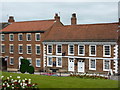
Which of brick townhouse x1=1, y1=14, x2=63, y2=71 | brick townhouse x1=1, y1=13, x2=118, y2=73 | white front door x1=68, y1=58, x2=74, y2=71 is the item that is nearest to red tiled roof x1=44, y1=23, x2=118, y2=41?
brick townhouse x1=1, y1=13, x2=118, y2=73

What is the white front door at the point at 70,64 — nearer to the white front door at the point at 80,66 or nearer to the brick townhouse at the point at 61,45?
the brick townhouse at the point at 61,45

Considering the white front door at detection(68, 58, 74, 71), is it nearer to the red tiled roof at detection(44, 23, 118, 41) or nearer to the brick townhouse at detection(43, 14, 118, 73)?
the brick townhouse at detection(43, 14, 118, 73)

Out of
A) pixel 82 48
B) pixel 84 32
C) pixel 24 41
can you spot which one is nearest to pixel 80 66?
pixel 82 48

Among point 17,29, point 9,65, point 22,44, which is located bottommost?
point 9,65

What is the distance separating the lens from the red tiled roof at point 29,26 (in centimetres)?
4562

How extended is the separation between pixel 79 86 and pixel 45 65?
2536 centimetres

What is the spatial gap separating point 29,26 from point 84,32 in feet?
42.2

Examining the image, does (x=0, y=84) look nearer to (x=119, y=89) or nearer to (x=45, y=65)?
(x=119, y=89)

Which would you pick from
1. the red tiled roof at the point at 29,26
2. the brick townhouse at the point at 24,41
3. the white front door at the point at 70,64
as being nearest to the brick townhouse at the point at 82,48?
the white front door at the point at 70,64

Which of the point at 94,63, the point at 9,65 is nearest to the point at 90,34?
the point at 94,63

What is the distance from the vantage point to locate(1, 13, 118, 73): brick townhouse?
36656 mm

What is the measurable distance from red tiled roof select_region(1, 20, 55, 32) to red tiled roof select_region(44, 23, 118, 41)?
1992mm

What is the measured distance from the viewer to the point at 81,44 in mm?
38719

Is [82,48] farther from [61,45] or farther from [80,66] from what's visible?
[61,45]
